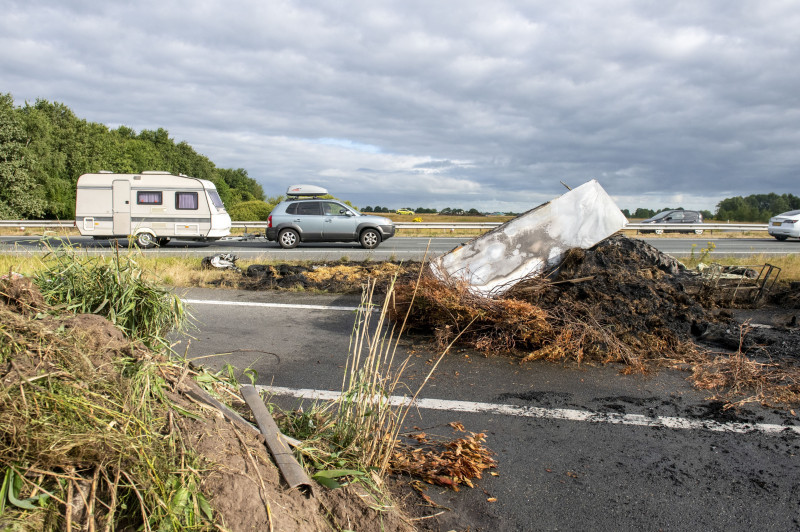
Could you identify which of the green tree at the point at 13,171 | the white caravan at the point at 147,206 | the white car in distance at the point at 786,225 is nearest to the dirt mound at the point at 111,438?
the white caravan at the point at 147,206

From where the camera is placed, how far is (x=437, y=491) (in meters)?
3.01

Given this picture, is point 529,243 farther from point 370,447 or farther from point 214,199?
point 214,199

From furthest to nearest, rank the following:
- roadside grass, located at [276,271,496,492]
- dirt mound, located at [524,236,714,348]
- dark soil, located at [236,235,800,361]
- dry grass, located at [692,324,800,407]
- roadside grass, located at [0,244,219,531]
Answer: dirt mound, located at [524,236,714,348]
dark soil, located at [236,235,800,361]
dry grass, located at [692,324,800,407]
roadside grass, located at [276,271,496,492]
roadside grass, located at [0,244,219,531]

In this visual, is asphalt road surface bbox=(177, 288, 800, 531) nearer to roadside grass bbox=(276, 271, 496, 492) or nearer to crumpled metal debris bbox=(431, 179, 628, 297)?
roadside grass bbox=(276, 271, 496, 492)

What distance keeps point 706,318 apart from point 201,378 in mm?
6150

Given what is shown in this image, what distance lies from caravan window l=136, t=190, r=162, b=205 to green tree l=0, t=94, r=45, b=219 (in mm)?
25942

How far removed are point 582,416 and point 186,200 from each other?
58.8ft

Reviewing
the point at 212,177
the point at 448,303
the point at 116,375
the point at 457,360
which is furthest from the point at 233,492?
the point at 212,177

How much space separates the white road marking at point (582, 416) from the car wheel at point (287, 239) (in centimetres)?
1489

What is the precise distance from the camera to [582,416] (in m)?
4.06

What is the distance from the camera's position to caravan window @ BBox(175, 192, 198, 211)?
19.0 meters

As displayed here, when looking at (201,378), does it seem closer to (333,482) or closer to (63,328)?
(63,328)

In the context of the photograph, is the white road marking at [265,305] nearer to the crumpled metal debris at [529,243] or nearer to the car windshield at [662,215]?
the crumpled metal debris at [529,243]

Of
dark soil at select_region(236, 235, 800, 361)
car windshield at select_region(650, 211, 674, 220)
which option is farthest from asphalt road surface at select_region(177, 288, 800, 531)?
car windshield at select_region(650, 211, 674, 220)
